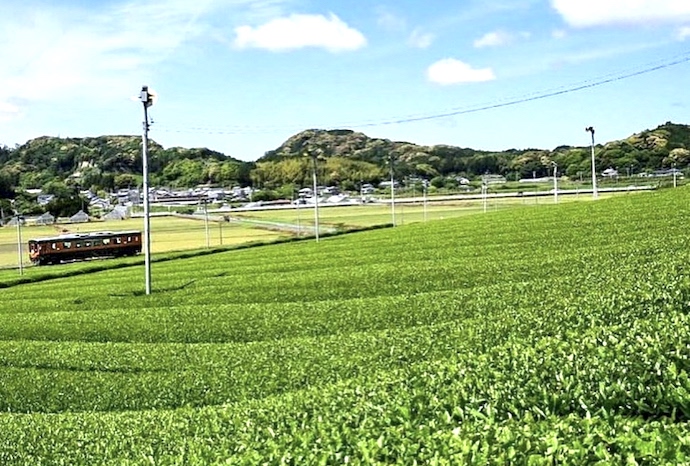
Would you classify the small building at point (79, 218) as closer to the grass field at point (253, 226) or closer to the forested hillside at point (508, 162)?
the grass field at point (253, 226)

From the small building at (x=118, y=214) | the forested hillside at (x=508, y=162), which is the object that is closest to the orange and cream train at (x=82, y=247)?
the forested hillside at (x=508, y=162)

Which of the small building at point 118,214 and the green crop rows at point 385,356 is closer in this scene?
the green crop rows at point 385,356

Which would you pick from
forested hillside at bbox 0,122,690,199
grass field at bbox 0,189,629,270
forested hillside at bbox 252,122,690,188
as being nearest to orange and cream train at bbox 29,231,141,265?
grass field at bbox 0,189,629,270

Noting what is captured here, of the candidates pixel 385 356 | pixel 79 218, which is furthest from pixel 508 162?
pixel 385 356

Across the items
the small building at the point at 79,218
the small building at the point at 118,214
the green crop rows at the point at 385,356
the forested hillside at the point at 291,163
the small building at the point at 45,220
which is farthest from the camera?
the small building at the point at 118,214

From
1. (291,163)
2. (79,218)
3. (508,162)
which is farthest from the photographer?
(508,162)

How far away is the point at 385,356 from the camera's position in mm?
14492

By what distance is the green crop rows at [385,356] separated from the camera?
20.5ft

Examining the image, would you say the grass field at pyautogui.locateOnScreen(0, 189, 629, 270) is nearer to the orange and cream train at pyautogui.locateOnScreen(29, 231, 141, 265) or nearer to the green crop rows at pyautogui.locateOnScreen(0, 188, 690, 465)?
the orange and cream train at pyautogui.locateOnScreen(29, 231, 141, 265)

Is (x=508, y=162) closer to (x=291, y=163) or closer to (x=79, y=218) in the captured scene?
(x=291, y=163)

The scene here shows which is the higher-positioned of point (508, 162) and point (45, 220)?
point (508, 162)

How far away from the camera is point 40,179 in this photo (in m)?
154

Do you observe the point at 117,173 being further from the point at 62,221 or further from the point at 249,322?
the point at 249,322

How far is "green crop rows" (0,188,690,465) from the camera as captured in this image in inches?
246
